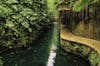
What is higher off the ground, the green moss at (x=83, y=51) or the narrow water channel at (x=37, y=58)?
the green moss at (x=83, y=51)

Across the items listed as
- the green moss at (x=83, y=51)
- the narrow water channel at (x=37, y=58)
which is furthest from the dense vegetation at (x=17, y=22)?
the green moss at (x=83, y=51)

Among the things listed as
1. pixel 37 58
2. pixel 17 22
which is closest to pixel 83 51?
pixel 37 58

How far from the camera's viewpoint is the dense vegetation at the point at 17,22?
1504cm

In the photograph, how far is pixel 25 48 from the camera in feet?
54.2

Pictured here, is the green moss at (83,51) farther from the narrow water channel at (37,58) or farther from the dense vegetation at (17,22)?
the dense vegetation at (17,22)

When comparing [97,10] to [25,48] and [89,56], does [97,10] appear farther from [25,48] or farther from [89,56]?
[25,48]

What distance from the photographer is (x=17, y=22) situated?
15992 millimetres

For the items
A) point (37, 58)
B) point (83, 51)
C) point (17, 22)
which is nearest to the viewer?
point (83, 51)

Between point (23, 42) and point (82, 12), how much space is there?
4.70 meters

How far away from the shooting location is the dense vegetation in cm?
1504

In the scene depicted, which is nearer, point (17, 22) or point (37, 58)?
point (37, 58)

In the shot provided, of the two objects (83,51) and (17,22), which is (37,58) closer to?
(17,22)

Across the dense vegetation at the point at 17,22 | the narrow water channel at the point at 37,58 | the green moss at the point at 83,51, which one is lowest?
the narrow water channel at the point at 37,58

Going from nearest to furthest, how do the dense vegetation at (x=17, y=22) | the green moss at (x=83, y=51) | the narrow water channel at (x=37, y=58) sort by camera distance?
the green moss at (x=83, y=51), the narrow water channel at (x=37, y=58), the dense vegetation at (x=17, y=22)
